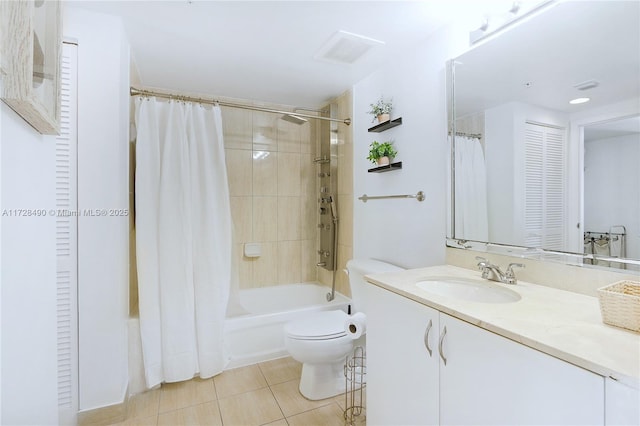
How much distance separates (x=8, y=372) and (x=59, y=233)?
132 centimetres

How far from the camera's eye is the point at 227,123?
288cm

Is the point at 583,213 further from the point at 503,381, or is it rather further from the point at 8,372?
the point at 8,372

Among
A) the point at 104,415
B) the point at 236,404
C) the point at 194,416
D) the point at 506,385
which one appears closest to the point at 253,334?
the point at 236,404

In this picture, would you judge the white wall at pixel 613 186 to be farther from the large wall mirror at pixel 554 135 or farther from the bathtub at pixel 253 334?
the bathtub at pixel 253 334

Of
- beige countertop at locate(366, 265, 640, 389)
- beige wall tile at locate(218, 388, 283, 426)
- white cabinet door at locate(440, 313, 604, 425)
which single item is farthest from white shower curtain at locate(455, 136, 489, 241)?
beige wall tile at locate(218, 388, 283, 426)

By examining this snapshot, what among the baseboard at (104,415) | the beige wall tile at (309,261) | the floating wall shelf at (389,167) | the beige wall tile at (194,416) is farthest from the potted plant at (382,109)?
the baseboard at (104,415)

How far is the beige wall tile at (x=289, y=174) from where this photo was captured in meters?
3.11

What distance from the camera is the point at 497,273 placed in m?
1.33

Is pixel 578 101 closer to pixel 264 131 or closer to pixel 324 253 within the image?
pixel 324 253

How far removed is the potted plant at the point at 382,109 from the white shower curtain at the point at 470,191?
2.01 ft

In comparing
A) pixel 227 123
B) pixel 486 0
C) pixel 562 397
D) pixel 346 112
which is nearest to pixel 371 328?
pixel 562 397

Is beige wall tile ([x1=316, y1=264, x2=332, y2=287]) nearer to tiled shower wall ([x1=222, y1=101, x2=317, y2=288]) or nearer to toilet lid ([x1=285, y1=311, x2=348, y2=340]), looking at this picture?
tiled shower wall ([x1=222, y1=101, x2=317, y2=288])

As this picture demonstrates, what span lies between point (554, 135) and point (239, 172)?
7.94ft

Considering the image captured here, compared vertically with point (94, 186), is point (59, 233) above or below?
below
